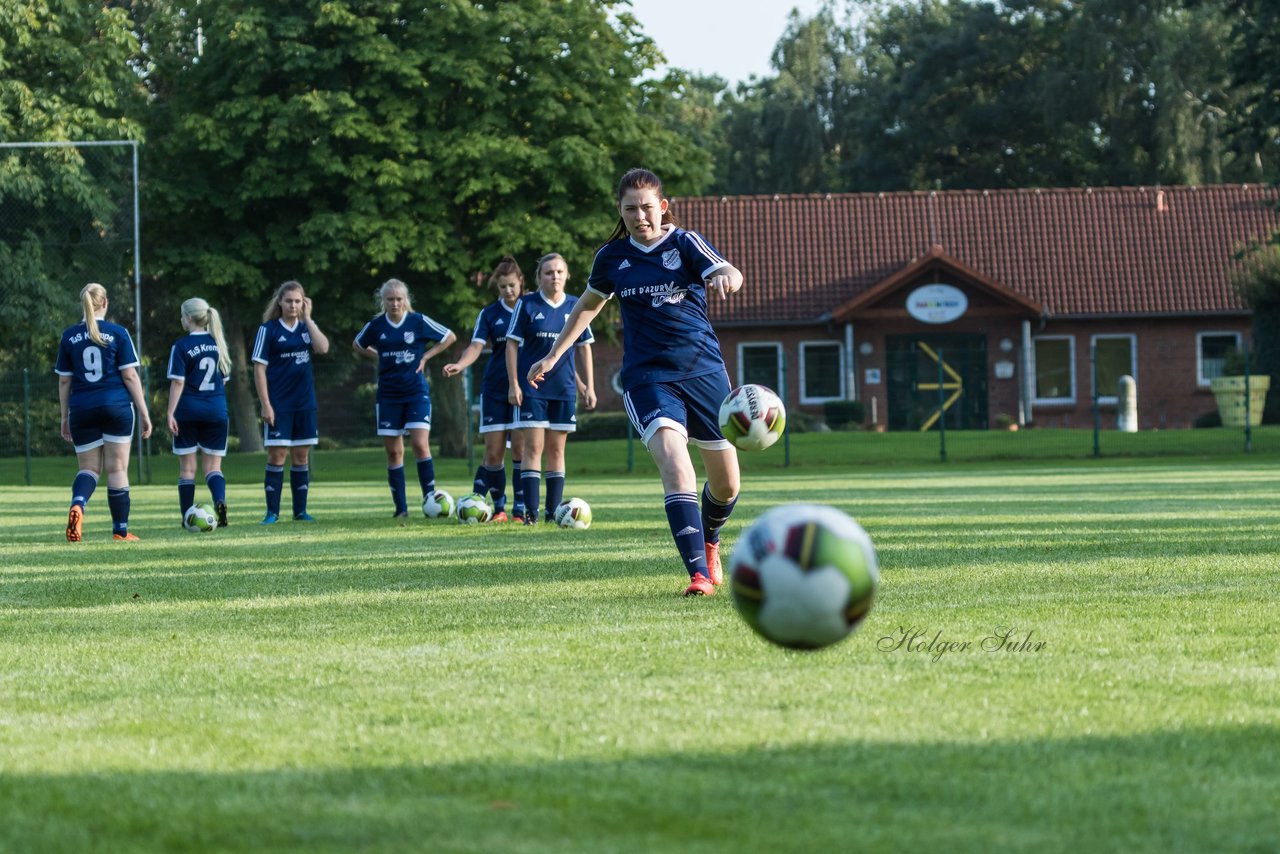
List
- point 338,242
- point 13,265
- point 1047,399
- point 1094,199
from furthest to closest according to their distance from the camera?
point 1094,199
point 1047,399
point 338,242
point 13,265

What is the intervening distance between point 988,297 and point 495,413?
3166 centimetres

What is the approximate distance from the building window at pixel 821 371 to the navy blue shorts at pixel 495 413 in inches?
1175

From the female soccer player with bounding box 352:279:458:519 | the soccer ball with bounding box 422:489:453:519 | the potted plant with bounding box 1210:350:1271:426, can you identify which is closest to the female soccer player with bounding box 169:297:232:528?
the female soccer player with bounding box 352:279:458:519

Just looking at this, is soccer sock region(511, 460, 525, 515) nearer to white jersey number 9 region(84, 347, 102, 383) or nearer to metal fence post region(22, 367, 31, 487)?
white jersey number 9 region(84, 347, 102, 383)

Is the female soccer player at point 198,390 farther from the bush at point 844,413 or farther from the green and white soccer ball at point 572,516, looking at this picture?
the bush at point 844,413

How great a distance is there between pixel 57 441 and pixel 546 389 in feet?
69.9

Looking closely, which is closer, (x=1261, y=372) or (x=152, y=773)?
(x=152, y=773)

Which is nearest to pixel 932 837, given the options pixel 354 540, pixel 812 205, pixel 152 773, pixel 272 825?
pixel 272 825

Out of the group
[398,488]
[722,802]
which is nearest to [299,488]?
[398,488]

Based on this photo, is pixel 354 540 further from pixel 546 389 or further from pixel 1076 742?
pixel 1076 742

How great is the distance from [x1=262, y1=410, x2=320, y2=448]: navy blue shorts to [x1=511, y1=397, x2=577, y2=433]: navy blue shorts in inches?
93.0

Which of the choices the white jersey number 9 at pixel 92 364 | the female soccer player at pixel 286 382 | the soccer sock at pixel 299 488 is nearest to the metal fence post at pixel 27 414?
the soccer sock at pixel 299 488

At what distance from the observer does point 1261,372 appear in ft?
129

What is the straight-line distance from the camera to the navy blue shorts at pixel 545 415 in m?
13.5
